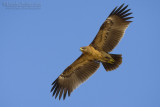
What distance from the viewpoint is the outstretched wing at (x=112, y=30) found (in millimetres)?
11195

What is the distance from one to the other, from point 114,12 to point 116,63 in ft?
7.25

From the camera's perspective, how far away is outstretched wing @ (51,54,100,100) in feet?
38.4

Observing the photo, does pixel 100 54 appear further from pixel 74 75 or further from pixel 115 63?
pixel 74 75

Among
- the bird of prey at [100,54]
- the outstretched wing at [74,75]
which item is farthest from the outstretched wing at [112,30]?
the outstretched wing at [74,75]

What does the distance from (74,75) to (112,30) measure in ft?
8.80

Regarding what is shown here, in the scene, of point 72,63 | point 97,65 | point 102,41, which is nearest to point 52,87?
point 72,63

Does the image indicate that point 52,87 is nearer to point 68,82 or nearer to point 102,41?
point 68,82

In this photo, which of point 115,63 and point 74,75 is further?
point 74,75

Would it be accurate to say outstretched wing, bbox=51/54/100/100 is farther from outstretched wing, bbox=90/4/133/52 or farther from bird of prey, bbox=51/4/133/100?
outstretched wing, bbox=90/4/133/52

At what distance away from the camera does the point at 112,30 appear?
11352 millimetres

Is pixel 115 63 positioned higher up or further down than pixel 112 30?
further down

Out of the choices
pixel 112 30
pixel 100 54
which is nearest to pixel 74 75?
pixel 100 54

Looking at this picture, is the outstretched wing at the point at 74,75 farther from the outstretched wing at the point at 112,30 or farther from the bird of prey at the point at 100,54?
the outstretched wing at the point at 112,30

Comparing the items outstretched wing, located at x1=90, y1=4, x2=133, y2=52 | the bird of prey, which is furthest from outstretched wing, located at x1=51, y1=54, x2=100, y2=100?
outstretched wing, located at x1=90, y1=4, x2=133, y2=52
